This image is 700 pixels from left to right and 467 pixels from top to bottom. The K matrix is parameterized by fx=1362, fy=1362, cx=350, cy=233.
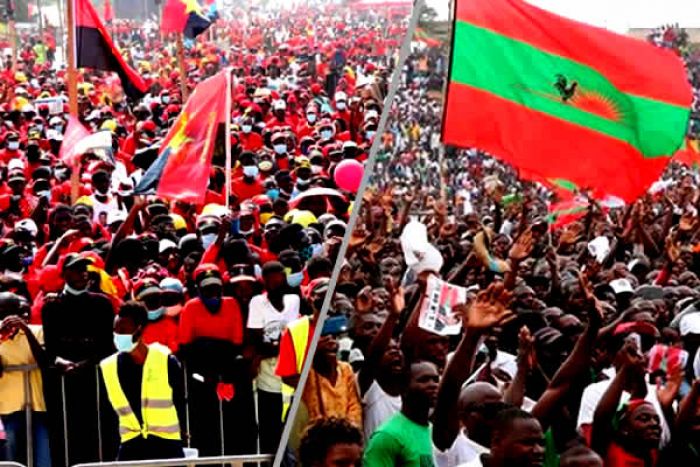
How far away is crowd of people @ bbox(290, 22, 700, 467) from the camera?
2527mm

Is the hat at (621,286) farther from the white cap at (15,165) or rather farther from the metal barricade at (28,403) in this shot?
the white cap at (15,165)

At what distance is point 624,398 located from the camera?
9.50 feet

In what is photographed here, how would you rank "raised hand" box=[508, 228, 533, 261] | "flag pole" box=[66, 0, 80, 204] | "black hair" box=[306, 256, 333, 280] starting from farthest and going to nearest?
"flag pole" box=[66, 0, 80, 204], "black hair" box=[306, 256, 333, 280], "raised hand" box=[508, 228, 533, 261]

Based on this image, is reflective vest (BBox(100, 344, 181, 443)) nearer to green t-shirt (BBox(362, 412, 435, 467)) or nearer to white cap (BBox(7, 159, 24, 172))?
green t-shirt (BBox(362, 412, 435, 467))

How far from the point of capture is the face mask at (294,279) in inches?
301

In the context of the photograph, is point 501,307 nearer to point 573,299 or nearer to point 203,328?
point 573,299

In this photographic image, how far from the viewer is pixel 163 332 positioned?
7277 millimetres

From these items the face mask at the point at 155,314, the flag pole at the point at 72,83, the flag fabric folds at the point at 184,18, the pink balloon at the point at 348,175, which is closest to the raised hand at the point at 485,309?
the face mask at the point at 155,314

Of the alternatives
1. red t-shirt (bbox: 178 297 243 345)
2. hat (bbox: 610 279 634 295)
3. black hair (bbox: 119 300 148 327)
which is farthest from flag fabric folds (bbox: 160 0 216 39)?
hat (bbox: 610 279 634 295)

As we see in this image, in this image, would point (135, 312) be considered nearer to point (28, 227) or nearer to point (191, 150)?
point (28, 227)

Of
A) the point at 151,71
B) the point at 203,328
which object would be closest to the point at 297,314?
the point at 203,328

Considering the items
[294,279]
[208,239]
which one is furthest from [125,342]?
[208,239]

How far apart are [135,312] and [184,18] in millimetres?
13504

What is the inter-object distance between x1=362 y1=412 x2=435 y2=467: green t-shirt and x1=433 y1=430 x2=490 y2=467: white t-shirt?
3cm
